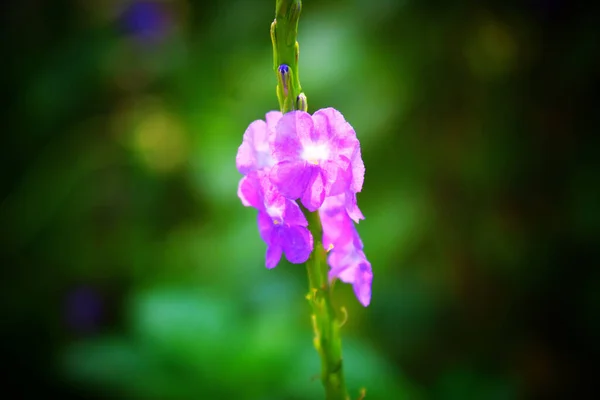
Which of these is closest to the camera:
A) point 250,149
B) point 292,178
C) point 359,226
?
point 292,178

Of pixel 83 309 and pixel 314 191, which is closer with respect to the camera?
pixel 314 191

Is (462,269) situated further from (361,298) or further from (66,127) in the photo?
(66,127)

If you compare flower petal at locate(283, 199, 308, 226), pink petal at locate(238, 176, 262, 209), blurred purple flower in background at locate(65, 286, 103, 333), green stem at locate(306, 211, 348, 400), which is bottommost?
green stem at locate(306, 211, 348, 400)

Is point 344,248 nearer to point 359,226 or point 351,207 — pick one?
point 351,207

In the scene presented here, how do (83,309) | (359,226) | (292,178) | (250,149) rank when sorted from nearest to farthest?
(292,178) → (250,149) → (359,226) → (83,309)

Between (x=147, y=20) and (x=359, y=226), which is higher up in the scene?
(x=147, y=20)

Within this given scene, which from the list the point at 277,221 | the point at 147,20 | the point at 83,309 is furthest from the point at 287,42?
the point at 147,20

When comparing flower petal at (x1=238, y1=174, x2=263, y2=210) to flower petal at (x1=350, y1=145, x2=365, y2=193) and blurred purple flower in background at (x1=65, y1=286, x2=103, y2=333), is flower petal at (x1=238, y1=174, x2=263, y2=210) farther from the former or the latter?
blurred purple flower in background at (x1=65, y1=286, x2=103, y2=333)

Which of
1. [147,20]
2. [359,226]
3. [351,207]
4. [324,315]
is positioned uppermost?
[147,20]

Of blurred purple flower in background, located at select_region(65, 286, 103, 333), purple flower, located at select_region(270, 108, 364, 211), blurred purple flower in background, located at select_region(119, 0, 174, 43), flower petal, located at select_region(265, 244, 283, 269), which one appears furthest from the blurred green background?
purple flower, located at select_region(270, 108, 364, 211)

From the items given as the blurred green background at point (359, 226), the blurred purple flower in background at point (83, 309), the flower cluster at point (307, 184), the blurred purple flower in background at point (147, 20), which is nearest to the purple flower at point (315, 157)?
the flower cluster at point (307, 184)
